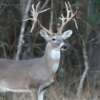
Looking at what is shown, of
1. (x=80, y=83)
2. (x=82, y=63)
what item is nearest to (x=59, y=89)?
(x=80, y=83)

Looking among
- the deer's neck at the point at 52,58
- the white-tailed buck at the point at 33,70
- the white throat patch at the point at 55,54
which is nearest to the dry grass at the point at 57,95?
the white-tailed buck at the point at 33,70

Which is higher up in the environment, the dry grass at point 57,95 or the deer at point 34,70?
the deer at point 34,70

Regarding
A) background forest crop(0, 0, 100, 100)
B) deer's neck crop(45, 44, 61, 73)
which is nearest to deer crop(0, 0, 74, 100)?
deer's neck crop(45, 44, 61, 73)

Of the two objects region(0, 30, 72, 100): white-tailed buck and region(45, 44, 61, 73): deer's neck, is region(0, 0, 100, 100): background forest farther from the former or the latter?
region(45, 44, 61, 73): deer's neck

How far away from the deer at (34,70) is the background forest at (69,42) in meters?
0.98

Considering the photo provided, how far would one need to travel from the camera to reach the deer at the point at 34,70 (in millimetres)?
10711

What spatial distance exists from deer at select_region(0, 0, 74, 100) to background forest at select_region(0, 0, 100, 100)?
0.98 meters

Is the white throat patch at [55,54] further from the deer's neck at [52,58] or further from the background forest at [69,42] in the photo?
the background forest at [69,42]

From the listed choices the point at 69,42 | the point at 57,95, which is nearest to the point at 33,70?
the point at 57,95

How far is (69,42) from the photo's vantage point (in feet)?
44.5

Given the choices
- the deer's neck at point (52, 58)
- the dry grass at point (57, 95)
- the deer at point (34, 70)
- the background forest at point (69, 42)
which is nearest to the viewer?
the deer at point (34, 70)

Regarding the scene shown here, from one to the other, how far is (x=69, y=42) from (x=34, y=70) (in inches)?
112

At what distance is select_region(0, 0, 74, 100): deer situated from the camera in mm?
10711

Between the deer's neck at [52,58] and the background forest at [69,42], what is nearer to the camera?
the deer's neck at [52,58]
